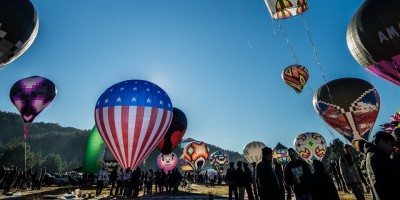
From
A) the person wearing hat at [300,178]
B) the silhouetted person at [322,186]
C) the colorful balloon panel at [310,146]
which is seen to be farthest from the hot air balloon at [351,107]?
the silhouetted person at [322,186]

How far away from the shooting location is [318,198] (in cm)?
594

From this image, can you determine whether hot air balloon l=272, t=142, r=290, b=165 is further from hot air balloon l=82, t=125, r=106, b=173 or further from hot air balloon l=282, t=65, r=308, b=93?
hot air balloon l=82, t=125, r=106, b=173

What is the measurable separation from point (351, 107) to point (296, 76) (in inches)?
217

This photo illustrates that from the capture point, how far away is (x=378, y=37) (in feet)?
50.5

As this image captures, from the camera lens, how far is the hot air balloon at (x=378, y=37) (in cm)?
1460

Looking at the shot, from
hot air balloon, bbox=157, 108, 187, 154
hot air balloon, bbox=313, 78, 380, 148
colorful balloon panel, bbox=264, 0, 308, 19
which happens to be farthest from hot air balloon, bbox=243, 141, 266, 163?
colorful balloon panel, bbox=264, 0, 308, 19

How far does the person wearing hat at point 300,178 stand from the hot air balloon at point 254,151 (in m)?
42.8

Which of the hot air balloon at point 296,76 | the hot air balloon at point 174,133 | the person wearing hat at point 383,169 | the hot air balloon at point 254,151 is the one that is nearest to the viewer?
the person wearing hat at point 383,169

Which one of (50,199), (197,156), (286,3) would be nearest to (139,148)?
(50,199)

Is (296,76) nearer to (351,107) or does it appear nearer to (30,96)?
(351,107)

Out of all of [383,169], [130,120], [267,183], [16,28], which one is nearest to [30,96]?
[16,28]

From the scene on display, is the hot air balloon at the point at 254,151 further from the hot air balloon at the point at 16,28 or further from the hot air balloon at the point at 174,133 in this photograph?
the hot air balloon at the point at 16,28

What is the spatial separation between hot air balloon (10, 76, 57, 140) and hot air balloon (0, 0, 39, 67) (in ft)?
29.6

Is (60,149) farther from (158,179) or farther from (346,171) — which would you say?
(346,171)
